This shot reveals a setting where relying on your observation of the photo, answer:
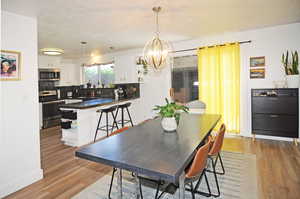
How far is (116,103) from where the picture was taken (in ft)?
16.3

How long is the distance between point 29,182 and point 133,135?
172cm

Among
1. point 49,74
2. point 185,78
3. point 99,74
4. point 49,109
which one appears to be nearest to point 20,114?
point 49,109

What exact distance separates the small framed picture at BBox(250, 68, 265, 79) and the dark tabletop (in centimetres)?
266

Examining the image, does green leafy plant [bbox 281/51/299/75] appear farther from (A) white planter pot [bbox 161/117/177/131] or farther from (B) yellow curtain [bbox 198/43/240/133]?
(A) white planter pot [bbox 161/117/177/131]

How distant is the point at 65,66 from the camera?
712cm

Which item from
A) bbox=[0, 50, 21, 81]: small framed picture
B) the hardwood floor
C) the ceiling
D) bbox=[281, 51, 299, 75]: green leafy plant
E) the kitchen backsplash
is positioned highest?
the ceiling

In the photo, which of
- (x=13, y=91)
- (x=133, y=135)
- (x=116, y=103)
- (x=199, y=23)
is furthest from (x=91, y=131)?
(x=199, y=23)

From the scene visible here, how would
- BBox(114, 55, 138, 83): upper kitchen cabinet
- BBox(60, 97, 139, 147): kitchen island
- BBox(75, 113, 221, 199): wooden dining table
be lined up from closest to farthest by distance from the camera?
BBox(75, 113, 221, 199): wooden dining table, BBox(60, 97, 139, 147): kitchen island, BBox(114, 55, 138, 83): upper kitchen cabinet

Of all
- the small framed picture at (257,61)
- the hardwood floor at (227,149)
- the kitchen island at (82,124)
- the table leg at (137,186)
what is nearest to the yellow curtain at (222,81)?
the small framed picture at (257,61)

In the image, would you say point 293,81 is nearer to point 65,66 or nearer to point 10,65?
point 10,65

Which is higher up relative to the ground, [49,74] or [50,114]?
[49,74]

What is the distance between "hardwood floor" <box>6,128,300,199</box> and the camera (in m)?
2.29

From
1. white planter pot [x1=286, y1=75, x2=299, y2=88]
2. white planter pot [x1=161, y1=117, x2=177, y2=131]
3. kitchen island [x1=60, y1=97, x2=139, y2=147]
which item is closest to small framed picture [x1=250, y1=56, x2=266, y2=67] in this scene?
white planter pot [x1=286, y1=75, x2=299, y2=88]

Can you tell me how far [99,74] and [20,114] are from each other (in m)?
4.84
